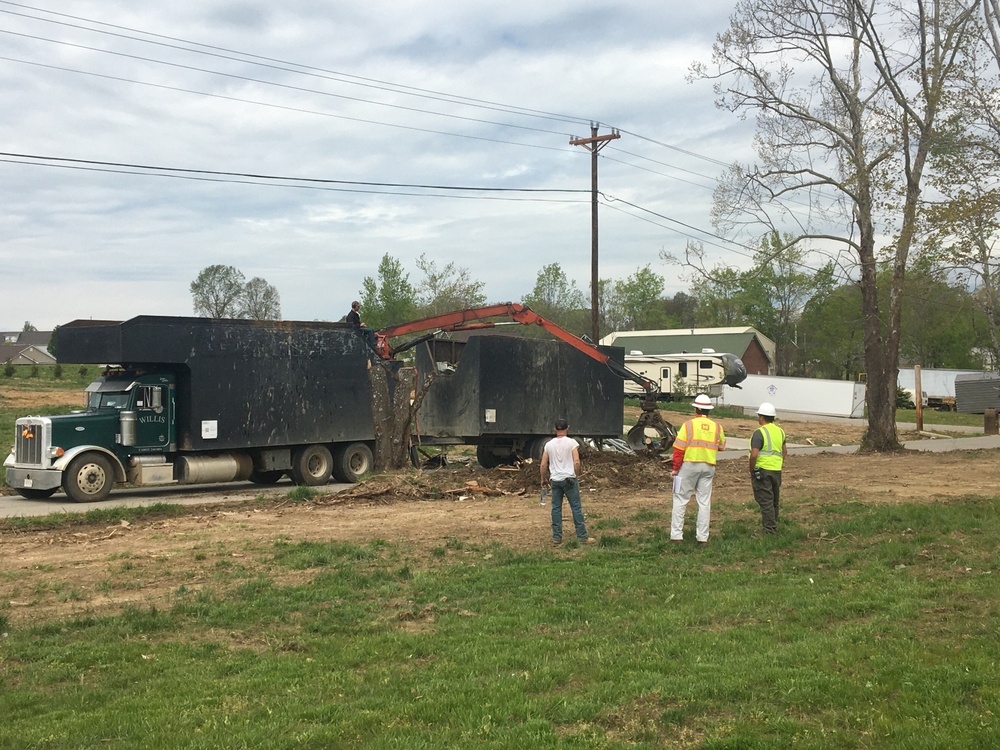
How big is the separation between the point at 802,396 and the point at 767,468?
43.3 m

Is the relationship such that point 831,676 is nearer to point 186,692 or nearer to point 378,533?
point 186,692

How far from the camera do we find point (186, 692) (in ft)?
20.6

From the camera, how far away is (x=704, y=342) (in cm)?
7450

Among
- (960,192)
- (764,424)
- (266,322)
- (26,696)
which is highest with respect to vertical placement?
(960,192)

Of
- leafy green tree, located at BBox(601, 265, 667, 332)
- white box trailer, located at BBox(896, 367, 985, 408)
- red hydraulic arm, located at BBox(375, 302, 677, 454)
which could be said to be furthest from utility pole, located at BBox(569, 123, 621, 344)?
leafy green tree, located at BBox(601, 265, 667, 332)

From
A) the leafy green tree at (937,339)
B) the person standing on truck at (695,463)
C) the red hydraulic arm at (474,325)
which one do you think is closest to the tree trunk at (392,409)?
the red hydraulic arm at (474,325)

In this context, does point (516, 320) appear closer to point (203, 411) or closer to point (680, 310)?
point (203, 411)

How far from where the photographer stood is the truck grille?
17.7 metres

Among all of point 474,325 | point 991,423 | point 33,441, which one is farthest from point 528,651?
point 991,423

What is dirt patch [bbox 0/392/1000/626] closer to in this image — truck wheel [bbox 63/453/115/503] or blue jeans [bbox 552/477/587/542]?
blue jeans [bbox 552/477/587/542]

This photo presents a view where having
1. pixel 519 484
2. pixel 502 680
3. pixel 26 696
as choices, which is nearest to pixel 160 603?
pixel 26 696

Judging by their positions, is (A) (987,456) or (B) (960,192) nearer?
(B) (960,192)

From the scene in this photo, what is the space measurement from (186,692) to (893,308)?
80.7 ft

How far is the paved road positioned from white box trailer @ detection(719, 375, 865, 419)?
3700 centimetres
